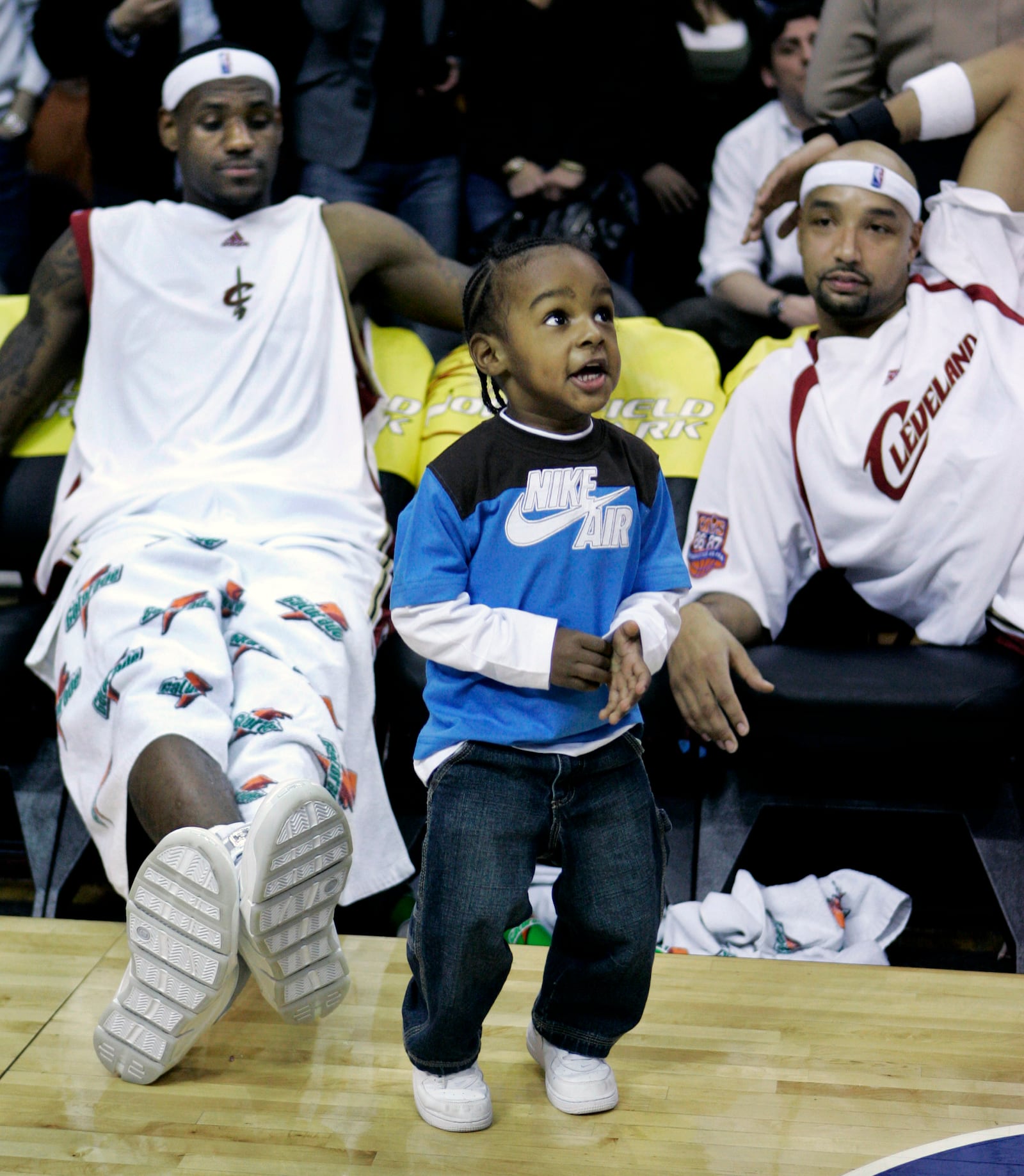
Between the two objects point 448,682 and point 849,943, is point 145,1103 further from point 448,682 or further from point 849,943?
point 849,943

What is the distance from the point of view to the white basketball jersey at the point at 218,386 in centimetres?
261

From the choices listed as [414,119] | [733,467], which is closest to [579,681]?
[733,467]

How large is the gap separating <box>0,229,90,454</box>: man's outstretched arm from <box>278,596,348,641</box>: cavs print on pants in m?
0.96

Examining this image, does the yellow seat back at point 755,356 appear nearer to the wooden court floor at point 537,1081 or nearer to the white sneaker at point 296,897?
the wooden court floor at point 537,1081

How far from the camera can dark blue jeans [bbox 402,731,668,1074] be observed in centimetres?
149

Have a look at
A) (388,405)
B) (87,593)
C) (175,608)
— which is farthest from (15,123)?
(175,608)

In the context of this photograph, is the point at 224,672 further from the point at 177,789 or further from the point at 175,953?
the point at 175,953

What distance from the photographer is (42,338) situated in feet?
9.63

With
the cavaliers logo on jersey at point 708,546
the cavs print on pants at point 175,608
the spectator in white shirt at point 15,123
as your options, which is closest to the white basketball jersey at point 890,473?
the cavaliers logo on jersey at point 708,546

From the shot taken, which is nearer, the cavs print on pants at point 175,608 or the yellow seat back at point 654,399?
the cavs print on pants at point 175,608

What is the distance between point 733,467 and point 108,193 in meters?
1.94

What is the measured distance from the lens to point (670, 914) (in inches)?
88.4

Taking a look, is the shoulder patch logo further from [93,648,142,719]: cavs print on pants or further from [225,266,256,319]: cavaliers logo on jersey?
[225,266,256,319]: cavaliers logo on jersey

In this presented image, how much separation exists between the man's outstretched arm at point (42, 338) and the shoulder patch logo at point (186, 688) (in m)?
1.11
